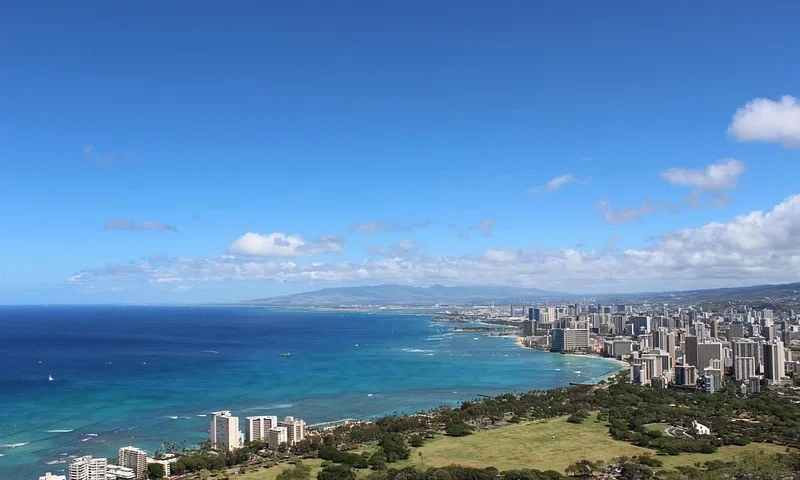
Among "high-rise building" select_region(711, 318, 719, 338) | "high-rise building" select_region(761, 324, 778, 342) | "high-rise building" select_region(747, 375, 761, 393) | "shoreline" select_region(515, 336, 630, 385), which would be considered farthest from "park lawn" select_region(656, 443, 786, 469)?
"high-rise building" select_region(711, 318, 719, 338)

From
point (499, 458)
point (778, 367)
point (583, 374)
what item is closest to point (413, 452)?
point (499, 458)

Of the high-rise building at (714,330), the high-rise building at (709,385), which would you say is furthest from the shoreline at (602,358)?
the high-rise building at (714,330)

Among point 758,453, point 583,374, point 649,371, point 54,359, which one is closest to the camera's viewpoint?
point 758,453

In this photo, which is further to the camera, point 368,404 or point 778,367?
point 778,367

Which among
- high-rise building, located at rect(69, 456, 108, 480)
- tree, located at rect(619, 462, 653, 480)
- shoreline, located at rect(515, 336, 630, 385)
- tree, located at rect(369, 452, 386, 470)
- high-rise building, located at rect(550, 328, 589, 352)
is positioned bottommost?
shoreline, located at rect(515, 336, 630, 385)

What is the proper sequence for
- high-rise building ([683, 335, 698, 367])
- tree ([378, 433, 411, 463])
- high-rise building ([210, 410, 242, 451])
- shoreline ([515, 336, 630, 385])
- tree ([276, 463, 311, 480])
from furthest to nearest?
high-rise building ([683, 335, 698, 367])
shoreline ([515, 336, 630, 385])
high-rise building ([210, 410, 242, 451])
tree ([378, 433, 411, 463])
tree ([276, 463, 311, 480])

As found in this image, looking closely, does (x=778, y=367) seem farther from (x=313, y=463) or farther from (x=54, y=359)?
(x=54, y=359)

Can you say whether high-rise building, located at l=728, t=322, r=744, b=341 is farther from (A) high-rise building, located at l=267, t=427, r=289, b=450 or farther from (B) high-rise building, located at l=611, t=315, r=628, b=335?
(A) high-rise building, located at l=267, t=427, r=289, b=450

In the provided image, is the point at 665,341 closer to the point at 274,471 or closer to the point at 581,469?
the point at 581,469
